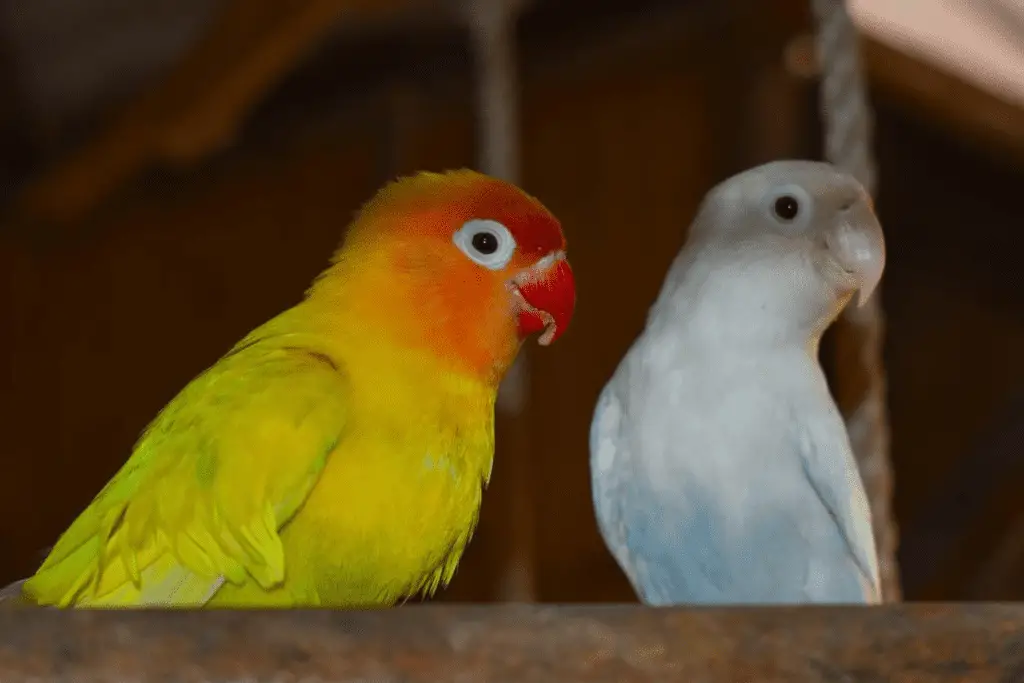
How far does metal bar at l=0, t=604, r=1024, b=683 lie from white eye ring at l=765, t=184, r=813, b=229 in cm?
32

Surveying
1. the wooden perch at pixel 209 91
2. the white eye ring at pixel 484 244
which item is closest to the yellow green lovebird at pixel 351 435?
the white eye ring at pixel 484 244

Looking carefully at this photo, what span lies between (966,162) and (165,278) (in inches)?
56.0

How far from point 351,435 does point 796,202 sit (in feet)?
1.10

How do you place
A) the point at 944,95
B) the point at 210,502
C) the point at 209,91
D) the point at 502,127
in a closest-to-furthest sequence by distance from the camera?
the point at 210,502 → the point at 502,127 → the point at 209,91 → the point at 944,95

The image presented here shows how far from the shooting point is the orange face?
29.8 inches

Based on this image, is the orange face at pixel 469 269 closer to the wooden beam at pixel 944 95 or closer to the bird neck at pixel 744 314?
the bird neck at pixel 744 314

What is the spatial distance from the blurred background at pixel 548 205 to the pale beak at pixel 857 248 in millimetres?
1032

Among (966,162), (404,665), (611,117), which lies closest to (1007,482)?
(966,162)

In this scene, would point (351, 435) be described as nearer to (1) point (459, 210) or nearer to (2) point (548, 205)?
(1) point (459, 210)

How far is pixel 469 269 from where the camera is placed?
0.77m

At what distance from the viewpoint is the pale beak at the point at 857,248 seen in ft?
2.41

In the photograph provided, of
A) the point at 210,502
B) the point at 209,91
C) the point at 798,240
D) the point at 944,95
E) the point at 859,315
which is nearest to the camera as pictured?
the point at 210,502

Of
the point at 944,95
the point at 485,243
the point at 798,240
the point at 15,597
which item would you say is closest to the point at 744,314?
the point at 798,240

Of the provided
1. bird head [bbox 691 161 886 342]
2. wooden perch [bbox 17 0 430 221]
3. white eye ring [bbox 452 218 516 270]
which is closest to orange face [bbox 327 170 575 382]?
white eye ring [bbox 452 218 516 270]
